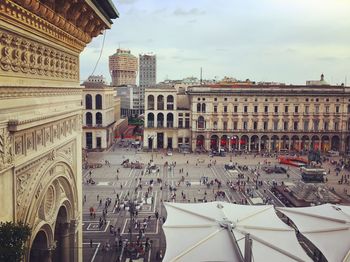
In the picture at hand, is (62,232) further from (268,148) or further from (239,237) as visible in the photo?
(268,148)

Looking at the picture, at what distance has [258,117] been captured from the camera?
230 ft

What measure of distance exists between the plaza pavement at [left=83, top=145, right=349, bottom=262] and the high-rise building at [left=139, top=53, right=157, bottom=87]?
384 feet

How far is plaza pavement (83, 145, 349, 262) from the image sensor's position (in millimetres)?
28327

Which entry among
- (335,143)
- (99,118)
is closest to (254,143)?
(335,143)

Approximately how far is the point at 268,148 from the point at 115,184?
34.9m

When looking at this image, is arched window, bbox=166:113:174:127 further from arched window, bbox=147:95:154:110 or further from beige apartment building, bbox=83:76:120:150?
beige apartment building, bbox=83:76:120:150

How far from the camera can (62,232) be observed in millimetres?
13102

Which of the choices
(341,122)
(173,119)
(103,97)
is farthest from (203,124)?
(341,122)

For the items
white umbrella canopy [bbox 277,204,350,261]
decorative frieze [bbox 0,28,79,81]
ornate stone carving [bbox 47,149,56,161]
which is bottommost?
white umbrella canopy [bbox 277,204,350,261]

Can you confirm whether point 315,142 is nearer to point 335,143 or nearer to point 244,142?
point 335,143

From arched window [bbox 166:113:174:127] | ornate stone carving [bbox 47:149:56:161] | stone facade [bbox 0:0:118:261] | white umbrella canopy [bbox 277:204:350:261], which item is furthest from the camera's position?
arched window [bbox 166:113:174:127]

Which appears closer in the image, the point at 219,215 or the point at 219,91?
the point at 219,215

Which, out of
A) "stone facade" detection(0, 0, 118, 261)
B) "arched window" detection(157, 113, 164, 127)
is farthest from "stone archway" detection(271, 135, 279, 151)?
"stone facade" detection(0, 0, 118, 261)

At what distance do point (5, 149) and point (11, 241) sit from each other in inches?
73.1
